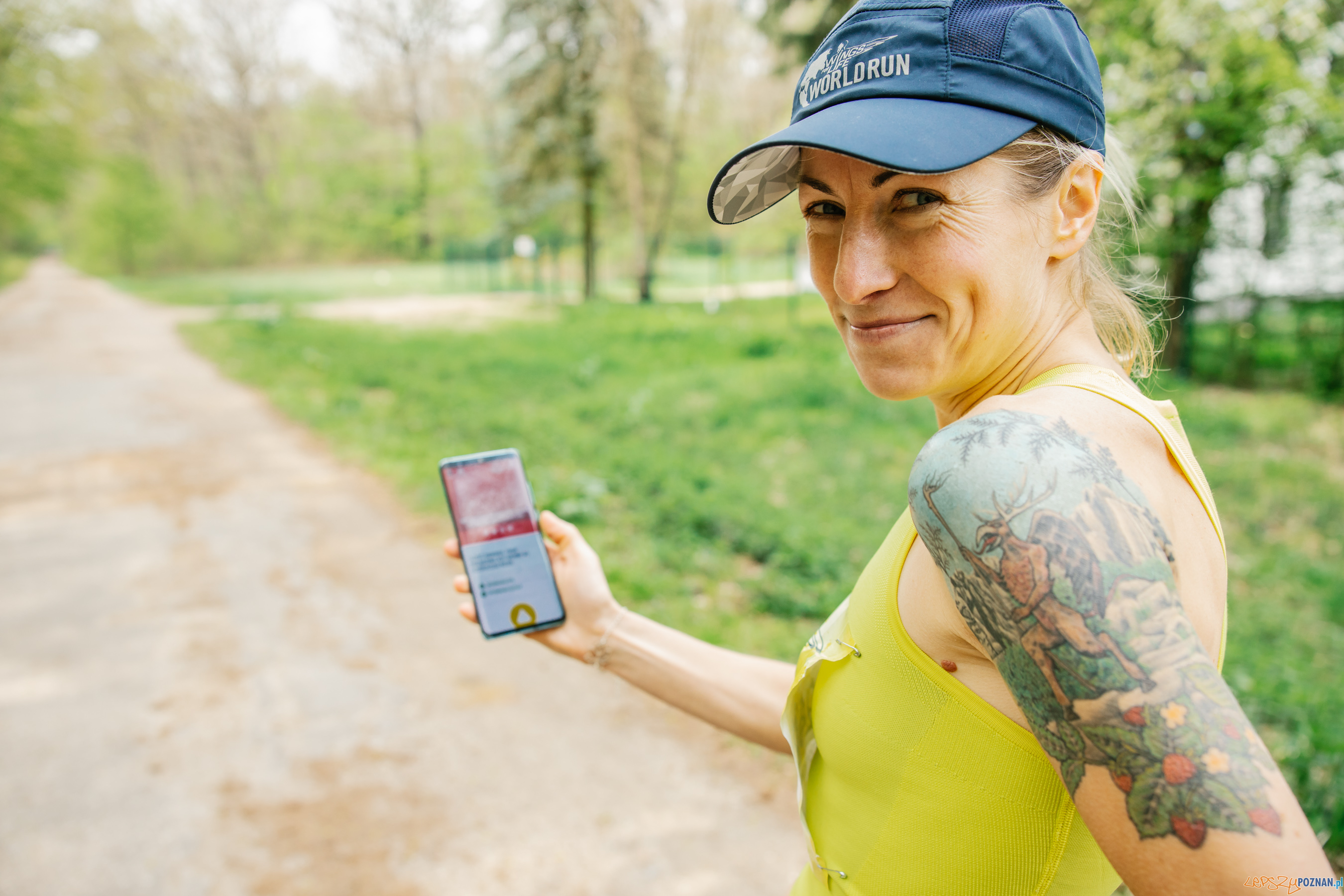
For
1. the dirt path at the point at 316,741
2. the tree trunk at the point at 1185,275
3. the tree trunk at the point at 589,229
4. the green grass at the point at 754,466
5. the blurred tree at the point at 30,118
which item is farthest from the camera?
the blurred tree at the point at 30,118

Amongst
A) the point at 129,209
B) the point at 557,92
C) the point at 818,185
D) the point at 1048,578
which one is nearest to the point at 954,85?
the point at 818,185

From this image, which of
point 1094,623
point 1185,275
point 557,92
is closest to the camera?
point 1094,623

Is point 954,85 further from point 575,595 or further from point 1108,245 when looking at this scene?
point 575,595

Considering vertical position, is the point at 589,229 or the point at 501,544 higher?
the point at 589,229

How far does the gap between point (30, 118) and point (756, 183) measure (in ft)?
114

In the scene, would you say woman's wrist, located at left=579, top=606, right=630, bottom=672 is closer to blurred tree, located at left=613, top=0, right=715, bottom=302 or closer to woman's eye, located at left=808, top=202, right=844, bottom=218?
woman's eye, located at left=808, top=202, right=844, bottom=218

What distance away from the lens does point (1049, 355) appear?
111cm

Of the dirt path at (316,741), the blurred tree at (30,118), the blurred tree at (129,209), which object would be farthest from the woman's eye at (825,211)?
the blurred tree at (129,209)

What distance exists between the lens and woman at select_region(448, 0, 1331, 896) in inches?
29.3

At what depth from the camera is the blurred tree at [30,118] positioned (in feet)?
76.7

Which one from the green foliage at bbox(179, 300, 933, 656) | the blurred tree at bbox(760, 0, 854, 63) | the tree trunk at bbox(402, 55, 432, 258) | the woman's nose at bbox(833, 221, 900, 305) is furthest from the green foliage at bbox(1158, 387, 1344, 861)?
the tree trunk at bbox(402, 55, 432, 258)

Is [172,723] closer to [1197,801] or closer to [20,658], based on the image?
[20,658]

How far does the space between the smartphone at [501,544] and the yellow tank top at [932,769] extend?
84 centimetres

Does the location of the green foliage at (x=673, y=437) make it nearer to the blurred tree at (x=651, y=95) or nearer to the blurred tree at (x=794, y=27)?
the blurred tree at (x=794, y=27)
